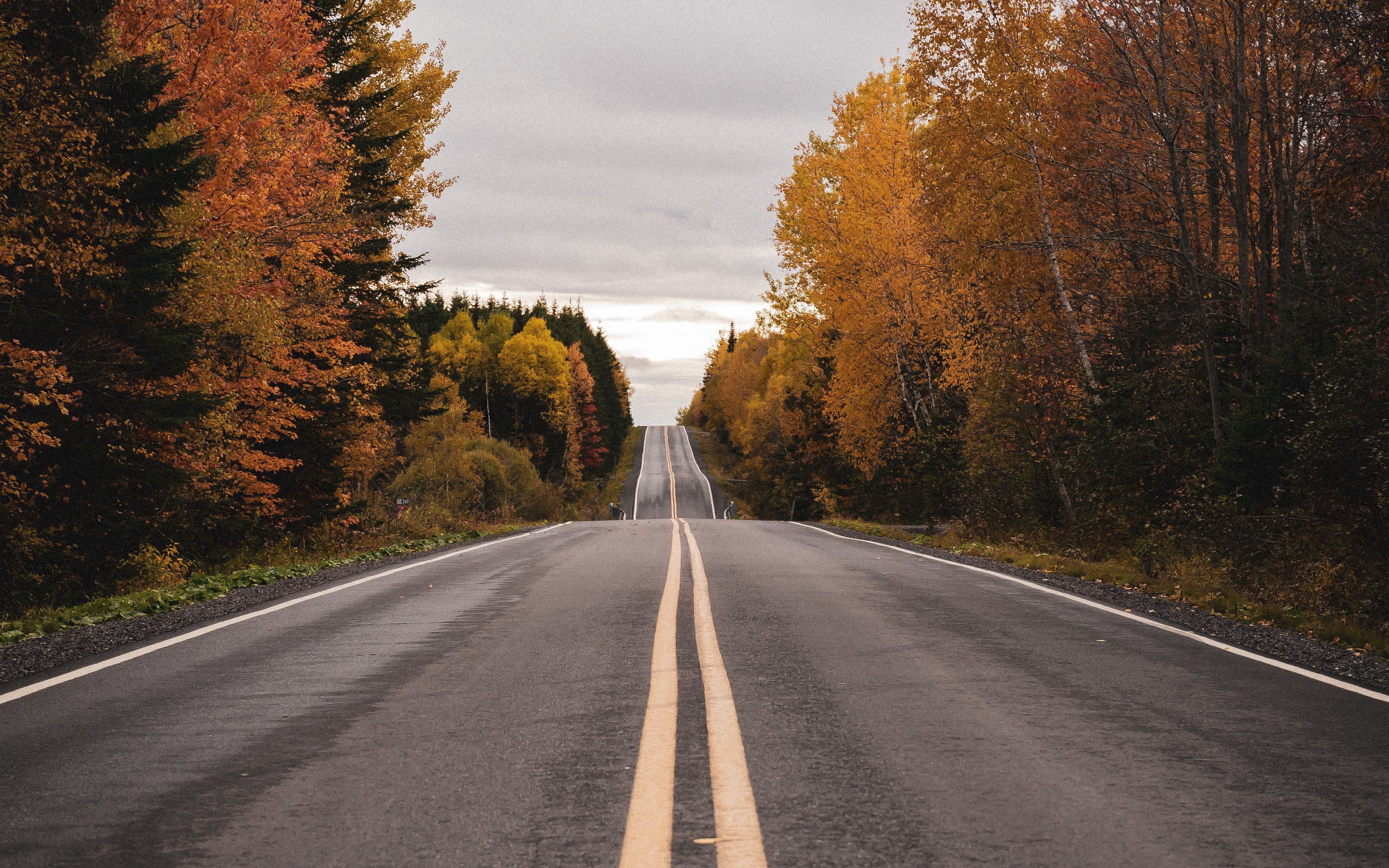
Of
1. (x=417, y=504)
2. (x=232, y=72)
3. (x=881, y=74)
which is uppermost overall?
(x=881, y=74)

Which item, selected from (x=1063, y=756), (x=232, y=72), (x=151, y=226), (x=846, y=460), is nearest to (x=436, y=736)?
(x=1063, y=756)

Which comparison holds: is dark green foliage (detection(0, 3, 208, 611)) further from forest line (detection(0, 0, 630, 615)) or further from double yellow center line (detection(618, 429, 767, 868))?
double yellow center line (detection(618, 429, 767, 868))

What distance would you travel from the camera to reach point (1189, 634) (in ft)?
24.8

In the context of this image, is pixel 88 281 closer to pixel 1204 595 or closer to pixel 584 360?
pixel 1204 595

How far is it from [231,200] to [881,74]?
895 inches

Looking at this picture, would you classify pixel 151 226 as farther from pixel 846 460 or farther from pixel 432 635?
pixel 846 460

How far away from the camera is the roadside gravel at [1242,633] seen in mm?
6250

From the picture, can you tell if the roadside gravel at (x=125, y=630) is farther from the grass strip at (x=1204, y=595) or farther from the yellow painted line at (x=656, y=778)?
the grass strip at (x=1204, y=595)

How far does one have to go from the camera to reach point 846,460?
33406 millimetres

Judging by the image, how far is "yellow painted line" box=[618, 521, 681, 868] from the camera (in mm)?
3023

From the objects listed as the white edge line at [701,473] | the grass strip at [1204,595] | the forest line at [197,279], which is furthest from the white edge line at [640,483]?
the grass strip at [1204,595]

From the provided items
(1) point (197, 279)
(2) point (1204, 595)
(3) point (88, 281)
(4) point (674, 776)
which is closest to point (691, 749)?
(4) point (674, 776)

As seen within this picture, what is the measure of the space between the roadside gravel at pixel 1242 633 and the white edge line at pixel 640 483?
32.3 meters

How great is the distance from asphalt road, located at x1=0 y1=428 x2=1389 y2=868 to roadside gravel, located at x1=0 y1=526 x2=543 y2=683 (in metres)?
0.40
